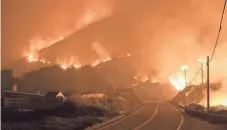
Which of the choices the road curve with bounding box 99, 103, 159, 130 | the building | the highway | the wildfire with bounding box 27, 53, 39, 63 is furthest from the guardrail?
the wildfire with bounding box 27, 53, 39, 63

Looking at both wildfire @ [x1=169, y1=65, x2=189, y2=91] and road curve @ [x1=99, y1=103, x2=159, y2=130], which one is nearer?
road curve @ [x1=99, y1=103, x2=159, y2=130]

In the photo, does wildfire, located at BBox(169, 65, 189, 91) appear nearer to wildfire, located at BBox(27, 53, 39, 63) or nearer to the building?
wildfire, located at BBox(27, 53, 39, 63)

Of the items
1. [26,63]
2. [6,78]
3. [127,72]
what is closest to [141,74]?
[127,72]

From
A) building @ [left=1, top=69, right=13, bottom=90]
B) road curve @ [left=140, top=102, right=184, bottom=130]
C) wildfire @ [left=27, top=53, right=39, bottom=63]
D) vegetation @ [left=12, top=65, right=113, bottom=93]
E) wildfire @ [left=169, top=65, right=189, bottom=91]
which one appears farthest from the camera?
wildfire @ [left=27, top=53, right=39, bottom=63]

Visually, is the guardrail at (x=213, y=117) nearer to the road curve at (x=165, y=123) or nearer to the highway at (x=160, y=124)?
the highway at (x=160, y=124)

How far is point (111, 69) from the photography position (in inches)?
6486

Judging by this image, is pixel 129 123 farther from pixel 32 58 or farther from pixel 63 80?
pixel 32 58

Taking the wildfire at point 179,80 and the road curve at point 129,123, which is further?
the wildfire at point 179,80

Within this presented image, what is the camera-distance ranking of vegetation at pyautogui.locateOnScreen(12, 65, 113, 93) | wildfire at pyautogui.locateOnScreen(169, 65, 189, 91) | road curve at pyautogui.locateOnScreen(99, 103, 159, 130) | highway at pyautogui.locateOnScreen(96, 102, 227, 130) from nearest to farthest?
road curve at pyautogui.locateOnScreen(99, 103, 159, 130)
highway at pyautogui.locateOnScreen(96, 102, 227, 130)
vegetation at pyautogui.locateOnScreen(12, 65, 113, 93)
wildfire at pyautogui.locateOnScreen(169, 65, 189, 91)

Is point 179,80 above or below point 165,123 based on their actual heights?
above

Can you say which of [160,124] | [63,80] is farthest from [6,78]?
[160,124]

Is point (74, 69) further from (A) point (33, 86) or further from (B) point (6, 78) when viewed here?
(B) point (6, 78)

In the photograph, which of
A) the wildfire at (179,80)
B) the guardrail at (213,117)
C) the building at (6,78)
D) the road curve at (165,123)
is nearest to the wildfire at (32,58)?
the wildfire at (179,80)

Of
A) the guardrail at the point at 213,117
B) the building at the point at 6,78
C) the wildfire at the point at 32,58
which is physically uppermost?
the wildfire at the point at 32,58
